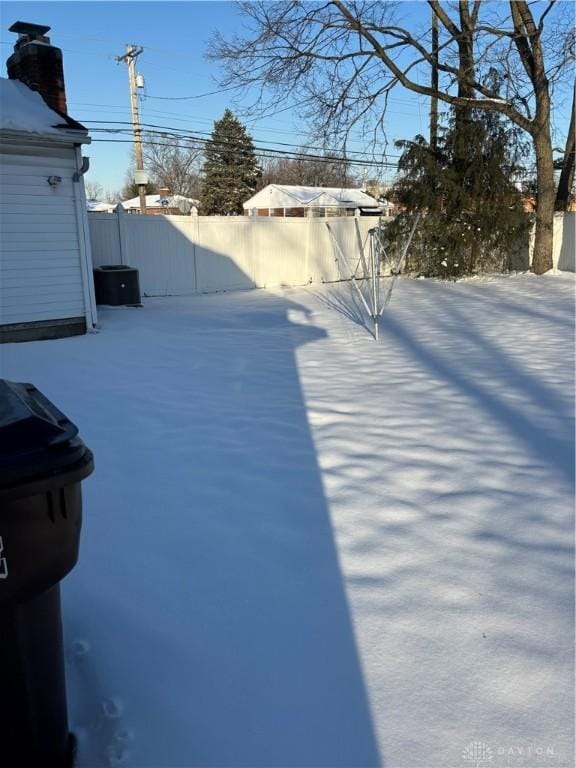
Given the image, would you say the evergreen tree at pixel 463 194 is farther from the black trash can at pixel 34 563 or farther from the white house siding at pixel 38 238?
the black trash can at pixel 34 563

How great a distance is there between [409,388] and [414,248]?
10577mm

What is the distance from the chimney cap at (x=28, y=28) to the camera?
8328 mm

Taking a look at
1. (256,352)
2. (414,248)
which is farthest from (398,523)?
(414,248)

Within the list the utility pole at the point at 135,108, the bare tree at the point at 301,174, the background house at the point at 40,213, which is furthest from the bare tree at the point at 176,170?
the background house at the point at 40,213

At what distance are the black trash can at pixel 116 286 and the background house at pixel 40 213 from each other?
1.96 meters

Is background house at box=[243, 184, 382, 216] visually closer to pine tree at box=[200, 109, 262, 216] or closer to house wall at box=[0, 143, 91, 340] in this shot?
pine tree at box=[200, 109, 262, 216]

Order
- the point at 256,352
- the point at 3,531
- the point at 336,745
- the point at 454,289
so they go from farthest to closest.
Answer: the point at 454,289 → the point at 256,352 → the point at 336,745 → the point at 3,531

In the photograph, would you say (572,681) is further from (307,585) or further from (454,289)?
(454,289)

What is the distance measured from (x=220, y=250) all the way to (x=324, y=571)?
11230 mm

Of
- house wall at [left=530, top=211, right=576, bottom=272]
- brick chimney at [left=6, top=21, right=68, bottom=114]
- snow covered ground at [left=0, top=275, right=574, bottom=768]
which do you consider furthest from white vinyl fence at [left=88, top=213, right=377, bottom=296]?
snow covered ground at [left=0, top=275, right=574, bottom=768]

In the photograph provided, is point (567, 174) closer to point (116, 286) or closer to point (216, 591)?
point (116, 286)

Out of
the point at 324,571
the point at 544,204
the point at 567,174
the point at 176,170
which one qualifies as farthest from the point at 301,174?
the point at 324,571

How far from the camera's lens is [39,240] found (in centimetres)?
780

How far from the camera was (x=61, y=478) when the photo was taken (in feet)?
4.42
